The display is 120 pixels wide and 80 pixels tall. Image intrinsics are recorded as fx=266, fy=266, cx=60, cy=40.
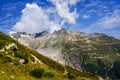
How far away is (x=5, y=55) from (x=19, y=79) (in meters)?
12.3

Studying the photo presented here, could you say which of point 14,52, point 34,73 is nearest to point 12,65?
point 34,73

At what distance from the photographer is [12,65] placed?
151 feet

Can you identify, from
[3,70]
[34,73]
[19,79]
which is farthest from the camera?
[34,73]

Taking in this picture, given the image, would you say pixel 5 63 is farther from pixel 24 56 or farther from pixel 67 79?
pixel 67 79

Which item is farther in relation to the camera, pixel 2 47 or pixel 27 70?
pixel 2 47

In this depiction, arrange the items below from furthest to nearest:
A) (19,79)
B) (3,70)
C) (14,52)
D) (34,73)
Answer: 1. (14,52)
2. (34,73)
3. (3,70)
4. (19,79)

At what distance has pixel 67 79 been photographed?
5203 cm

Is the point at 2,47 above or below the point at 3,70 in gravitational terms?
above

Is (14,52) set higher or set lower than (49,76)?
higher

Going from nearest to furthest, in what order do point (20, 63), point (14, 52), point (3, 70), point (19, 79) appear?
point (19, 79) < point (3, 70) < point (20, 63) < point (14, 52)

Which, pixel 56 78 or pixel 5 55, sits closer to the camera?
pixel 56 78

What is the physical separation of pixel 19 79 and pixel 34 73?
6328 mm

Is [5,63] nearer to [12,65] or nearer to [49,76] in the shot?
[12,65]

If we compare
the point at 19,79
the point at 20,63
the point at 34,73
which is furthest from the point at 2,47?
the point at 19,79
